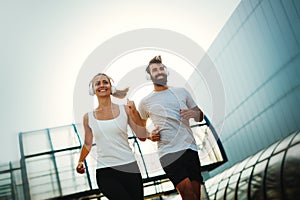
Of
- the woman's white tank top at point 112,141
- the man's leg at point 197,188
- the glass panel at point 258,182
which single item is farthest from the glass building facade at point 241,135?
the woman's white tank top at point 112,141

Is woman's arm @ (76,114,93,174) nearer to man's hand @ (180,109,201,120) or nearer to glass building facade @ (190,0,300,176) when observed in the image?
man's hand @ (180,109,201,120)

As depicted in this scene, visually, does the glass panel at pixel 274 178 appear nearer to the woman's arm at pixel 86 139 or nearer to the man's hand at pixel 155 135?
the man's hand at pixel 155 135

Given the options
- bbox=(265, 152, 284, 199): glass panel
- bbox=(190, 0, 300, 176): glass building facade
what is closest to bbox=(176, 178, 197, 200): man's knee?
bbox=(265, 152, 284, 199): glass panel

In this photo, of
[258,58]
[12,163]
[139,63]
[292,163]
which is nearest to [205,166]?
[292,163]

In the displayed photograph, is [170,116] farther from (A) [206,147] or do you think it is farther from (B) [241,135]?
(B) [241,135]

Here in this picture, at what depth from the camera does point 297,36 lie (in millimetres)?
17062

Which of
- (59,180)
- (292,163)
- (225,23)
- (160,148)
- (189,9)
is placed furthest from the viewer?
(225,23)

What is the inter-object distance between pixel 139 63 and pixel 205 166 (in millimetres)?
7835

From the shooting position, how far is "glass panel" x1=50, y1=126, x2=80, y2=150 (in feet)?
48.0

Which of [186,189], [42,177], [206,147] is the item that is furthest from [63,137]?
[186,189]

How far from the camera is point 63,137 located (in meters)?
15.2

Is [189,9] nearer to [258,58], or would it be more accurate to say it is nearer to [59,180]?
[59,180]

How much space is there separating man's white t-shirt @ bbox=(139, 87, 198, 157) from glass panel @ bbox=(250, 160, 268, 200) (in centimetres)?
715

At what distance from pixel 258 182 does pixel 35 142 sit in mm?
7493
